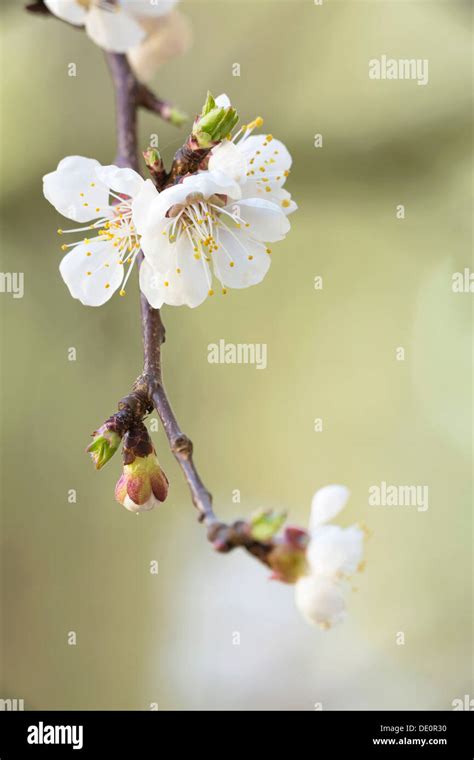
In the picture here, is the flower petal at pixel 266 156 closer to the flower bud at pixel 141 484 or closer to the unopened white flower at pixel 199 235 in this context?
the unopened white flower at pixel 199 235

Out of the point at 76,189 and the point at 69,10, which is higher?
the point at 69,10

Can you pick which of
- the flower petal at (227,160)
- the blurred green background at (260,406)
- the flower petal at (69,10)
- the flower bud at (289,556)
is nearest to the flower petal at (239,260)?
the flower petal at (227,160)

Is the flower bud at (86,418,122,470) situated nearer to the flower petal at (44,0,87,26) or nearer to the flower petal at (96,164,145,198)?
the flower petal at (96,164,145,198)

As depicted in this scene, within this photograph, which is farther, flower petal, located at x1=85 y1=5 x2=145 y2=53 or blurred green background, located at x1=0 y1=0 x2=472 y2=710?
blurred green background, located at x1=0 y1=0 x2=472 y2=710

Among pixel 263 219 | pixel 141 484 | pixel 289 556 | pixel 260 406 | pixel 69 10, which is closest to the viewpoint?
pixel 289 556

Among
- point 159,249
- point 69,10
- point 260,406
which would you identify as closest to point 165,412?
point 159,249

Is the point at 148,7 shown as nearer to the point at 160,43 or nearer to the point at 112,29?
the point at 112,29

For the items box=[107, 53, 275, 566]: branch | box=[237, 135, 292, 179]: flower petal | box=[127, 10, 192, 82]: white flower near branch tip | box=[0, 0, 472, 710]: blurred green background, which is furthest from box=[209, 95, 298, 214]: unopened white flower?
box=[0, 0, 472, 710]: blurred green background
